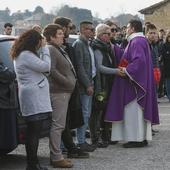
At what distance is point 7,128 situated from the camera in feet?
24.8

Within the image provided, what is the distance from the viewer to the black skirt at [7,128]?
751cm

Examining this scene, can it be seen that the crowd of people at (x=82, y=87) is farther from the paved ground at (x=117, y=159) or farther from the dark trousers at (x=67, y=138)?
the paved ground at (x=117, y=159)

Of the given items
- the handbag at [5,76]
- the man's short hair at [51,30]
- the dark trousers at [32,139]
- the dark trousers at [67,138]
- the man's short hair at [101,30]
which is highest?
the man's short hair at [51,30]

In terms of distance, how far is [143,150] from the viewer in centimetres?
969

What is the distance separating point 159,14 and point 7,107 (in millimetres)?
47120

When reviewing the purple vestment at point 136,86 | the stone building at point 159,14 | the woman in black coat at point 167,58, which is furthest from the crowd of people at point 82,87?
the stone building at point 159,14

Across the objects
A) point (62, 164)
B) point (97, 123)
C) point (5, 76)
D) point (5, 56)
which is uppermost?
point (5, 56)

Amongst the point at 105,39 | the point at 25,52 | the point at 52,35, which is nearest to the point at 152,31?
the point at 105,39

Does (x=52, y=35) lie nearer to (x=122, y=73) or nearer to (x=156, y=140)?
(x=122, y=73)

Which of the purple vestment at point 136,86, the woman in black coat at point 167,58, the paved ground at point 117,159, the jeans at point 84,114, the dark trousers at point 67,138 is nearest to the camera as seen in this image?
the paved ground at point 117,159

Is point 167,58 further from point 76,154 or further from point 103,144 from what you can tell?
point 76,154

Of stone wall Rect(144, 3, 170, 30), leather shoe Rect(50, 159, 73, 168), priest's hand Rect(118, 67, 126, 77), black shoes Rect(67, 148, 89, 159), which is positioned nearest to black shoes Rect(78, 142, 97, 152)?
black shoes Rect(67, 148, 89, 159)

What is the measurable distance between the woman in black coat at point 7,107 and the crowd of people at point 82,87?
0.02 m

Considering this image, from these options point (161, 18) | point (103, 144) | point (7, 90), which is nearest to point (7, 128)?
point (7, 90)
